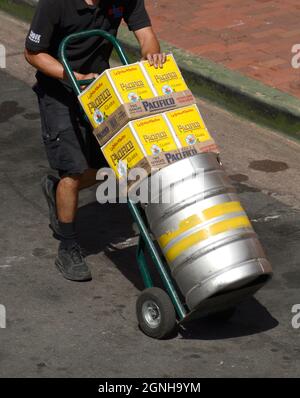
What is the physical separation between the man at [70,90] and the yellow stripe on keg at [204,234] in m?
1.00

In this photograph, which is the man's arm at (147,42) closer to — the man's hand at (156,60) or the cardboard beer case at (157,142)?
the man's hand at (156,60)

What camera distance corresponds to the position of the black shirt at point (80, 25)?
657cm

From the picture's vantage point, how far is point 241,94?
30.9 feet

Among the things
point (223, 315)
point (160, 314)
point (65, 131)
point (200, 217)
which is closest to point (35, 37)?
point (65, 131)

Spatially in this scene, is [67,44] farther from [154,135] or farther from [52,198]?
[52,198]

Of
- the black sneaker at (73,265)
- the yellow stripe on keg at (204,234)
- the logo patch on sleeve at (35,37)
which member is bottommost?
the black sneaker at (73,265)

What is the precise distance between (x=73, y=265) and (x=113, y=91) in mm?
1230

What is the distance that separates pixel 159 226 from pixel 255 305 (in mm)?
907

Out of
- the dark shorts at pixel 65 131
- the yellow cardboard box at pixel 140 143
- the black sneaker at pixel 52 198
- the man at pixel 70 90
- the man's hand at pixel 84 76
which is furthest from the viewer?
the black sneaker at pixel 52 198

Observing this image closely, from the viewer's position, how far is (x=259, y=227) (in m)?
7.64

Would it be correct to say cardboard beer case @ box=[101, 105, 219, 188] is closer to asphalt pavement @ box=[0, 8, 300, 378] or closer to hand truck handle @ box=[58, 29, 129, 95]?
hand truck handle @ box=[58, 29, 129, 95]

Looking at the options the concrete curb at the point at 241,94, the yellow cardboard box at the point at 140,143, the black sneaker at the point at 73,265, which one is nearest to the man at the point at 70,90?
the black sneaker at the point at 73,265

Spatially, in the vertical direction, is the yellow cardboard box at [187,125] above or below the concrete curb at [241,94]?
above

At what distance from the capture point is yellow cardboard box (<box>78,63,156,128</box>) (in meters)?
6.23
